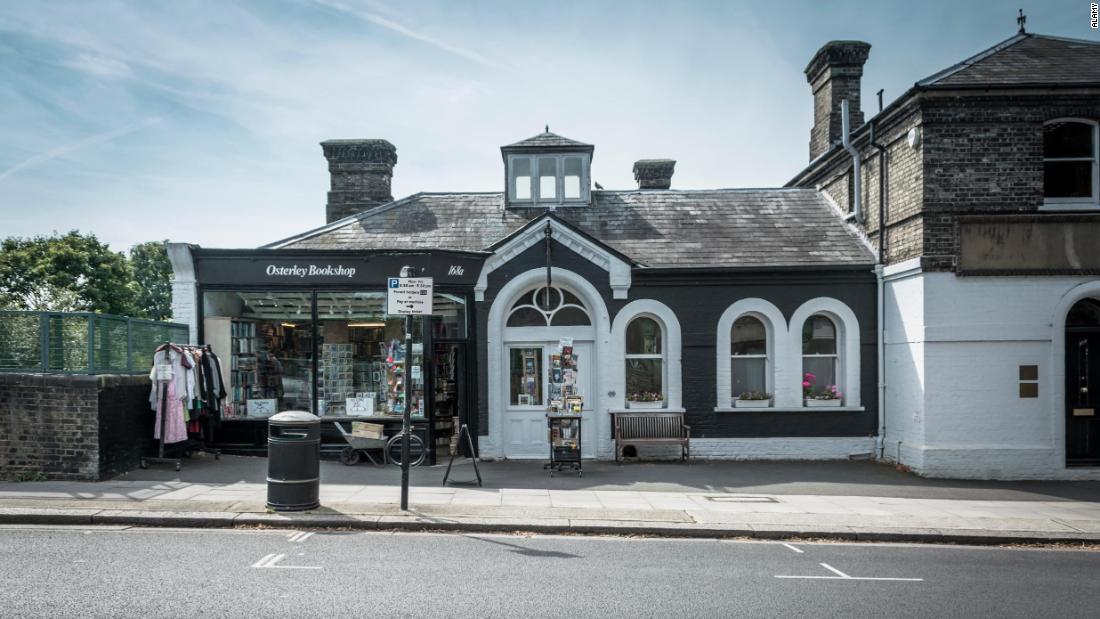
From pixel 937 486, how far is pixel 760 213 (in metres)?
6.81

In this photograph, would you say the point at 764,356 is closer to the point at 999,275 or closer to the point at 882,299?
the point at 882,299

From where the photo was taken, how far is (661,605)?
5.84 metres

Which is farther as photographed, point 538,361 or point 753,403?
point 538,361

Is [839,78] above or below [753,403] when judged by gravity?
above

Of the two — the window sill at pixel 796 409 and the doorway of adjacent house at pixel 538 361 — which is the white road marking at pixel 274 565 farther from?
the window sill at pixel 796 409

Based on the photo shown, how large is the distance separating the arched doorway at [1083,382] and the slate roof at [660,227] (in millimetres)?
3585

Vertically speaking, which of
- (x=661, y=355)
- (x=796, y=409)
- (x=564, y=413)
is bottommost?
(x=796, y=409)

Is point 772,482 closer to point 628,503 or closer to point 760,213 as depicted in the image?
point 628,503

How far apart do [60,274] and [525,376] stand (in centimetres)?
→ 4311

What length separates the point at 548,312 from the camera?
1398 cm

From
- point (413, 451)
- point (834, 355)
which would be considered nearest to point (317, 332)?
point (413, 451)

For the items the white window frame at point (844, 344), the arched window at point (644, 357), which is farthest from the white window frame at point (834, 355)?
the arched window at point (644, 357)

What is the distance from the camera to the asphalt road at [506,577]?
18.7ft

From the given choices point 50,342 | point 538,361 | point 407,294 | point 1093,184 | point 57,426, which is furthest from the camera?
point 538,361
